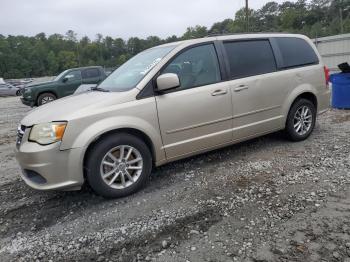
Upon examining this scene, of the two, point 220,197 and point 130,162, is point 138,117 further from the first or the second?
point 220,197

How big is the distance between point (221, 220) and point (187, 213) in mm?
382

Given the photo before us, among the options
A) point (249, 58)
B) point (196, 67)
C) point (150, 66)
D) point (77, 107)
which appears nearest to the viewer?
point (77, 107)

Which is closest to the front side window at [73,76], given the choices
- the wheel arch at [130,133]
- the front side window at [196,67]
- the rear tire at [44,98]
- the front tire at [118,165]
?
the rear tire at [44,98]

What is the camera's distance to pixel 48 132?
3.75 meters

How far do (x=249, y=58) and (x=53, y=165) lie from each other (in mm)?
3176

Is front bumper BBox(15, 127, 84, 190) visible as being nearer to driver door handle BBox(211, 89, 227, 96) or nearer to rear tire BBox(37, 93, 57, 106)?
driver door handle BBox(211, 89, 227, 96)

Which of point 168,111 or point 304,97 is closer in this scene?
point 168,111

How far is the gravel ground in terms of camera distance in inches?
118

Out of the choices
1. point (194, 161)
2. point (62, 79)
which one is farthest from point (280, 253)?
point (62, 79)

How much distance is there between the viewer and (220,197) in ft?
12.9

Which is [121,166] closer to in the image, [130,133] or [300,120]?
[130,133]

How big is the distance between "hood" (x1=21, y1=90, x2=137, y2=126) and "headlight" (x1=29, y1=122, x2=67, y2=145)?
7 cm

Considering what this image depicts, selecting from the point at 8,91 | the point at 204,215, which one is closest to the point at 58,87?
the point at 204,215

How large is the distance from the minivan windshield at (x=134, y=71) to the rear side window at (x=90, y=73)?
1016cm
